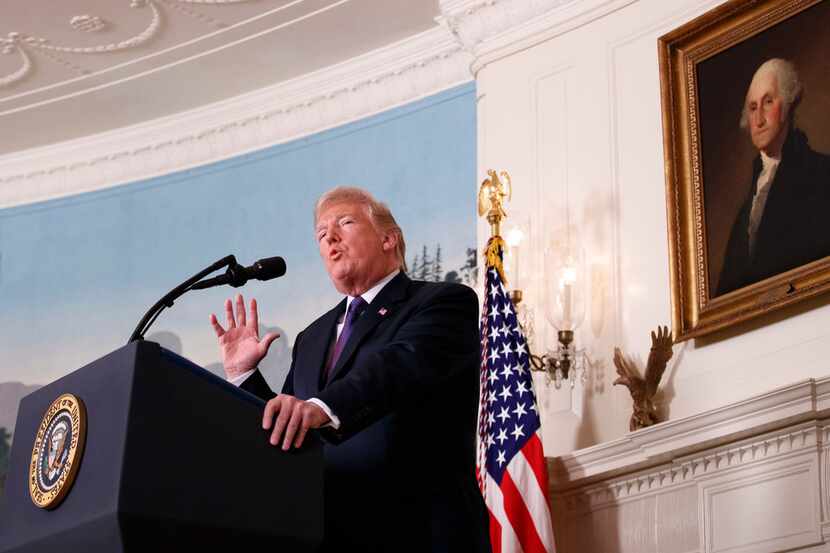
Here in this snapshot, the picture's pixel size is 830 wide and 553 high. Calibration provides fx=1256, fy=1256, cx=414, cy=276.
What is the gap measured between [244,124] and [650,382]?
14.9 ft

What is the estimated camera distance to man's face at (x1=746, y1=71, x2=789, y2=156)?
5891 mm

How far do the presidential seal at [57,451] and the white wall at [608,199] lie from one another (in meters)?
3.67

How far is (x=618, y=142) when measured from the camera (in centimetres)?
683

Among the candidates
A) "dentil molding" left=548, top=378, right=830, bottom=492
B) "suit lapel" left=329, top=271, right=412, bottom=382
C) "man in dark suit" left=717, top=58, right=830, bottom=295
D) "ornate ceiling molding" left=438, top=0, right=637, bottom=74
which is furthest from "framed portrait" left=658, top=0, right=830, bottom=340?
"suit lapel" left=329, top=271, right=412, bottom=382

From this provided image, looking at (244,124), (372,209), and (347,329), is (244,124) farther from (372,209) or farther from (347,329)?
(347,329)

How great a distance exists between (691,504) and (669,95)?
7.17 ft

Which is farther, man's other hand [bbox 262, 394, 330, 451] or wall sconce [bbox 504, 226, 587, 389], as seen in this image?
wall sconce [bbox 504, 226, 587, 389]

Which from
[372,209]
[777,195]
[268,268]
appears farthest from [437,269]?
[268,268]

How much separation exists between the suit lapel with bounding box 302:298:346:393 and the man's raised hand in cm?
11

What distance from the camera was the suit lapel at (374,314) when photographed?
312 centimetres

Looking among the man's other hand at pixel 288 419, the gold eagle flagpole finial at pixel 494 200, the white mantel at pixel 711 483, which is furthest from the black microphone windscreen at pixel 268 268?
the gold eagle flagpole finial at pixel 494 200

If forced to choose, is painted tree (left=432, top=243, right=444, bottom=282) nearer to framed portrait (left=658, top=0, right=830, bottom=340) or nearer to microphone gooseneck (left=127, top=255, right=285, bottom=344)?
framed portrait (left=658, top=0, right=830, bottom=340)

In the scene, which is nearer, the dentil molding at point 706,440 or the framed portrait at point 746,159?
the dentil molding at point 706,440

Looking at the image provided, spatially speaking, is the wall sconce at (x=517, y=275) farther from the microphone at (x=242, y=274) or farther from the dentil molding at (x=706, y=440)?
the microphone at (x=242, y=274)
